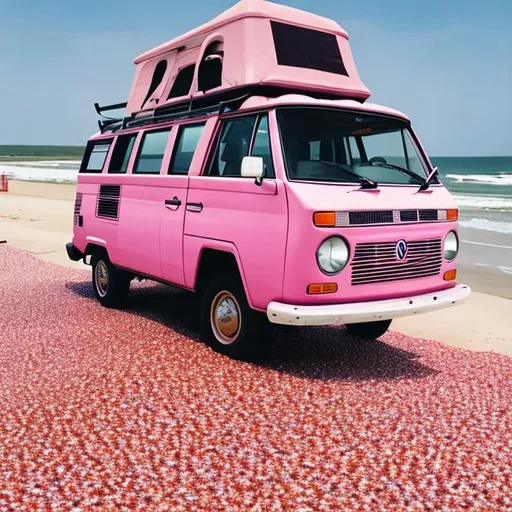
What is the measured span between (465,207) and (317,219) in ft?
96.0

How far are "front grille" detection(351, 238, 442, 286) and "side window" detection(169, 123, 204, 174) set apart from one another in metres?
2.18

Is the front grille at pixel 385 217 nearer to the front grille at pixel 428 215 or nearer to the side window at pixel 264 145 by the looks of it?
the front grille at pixel 428 215

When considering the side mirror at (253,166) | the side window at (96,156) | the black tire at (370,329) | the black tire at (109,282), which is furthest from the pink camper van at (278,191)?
the black tire at (370,329)

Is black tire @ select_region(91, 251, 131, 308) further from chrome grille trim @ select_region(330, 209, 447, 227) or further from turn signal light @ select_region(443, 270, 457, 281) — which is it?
turn signal light @ select_region(443, 270, 457, 281)

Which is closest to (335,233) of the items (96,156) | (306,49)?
(306,49)

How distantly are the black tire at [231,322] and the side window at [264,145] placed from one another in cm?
106

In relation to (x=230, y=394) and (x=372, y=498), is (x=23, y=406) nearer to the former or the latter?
(x=230, y=394)

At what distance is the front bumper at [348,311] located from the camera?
490 cm

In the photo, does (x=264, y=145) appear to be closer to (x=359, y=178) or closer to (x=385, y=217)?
(x=359, y=178)

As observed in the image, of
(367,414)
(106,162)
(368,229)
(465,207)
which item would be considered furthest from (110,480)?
(465,207)

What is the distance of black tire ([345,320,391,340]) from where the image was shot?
6.96 m

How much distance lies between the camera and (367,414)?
4656 mm

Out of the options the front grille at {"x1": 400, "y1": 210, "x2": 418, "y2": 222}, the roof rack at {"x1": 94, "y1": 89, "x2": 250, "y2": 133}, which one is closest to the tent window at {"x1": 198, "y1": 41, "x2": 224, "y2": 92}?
the roof rack at {"x1": 94, "y1": 89, "x2": 250, "y2": 133}

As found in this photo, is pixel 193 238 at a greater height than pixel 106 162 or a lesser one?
lesser
